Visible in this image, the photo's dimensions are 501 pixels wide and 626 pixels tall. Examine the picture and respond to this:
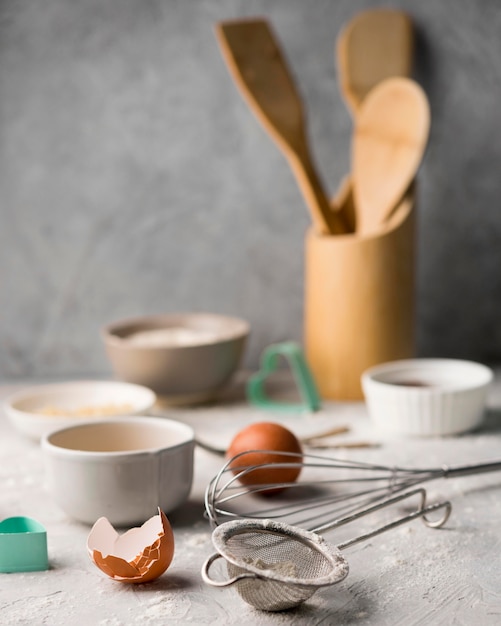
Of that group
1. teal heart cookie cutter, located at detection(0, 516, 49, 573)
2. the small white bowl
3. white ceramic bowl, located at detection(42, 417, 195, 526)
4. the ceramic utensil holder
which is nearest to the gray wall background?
the ceramic utensil holder

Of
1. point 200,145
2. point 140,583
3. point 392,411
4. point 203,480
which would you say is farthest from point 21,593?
point 200,145

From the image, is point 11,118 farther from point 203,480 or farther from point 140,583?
point 140,583

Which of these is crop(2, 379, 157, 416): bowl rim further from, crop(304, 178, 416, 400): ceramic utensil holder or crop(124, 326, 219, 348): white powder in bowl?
crop(304, 178, 416, 400): ceramic utensil holder

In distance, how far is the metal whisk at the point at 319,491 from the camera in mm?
757

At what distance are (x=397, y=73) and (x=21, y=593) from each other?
88 cm

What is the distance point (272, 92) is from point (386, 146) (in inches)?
6.3

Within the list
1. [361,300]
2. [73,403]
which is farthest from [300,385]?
[73,403]

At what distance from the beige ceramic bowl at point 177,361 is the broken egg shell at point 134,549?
443 mm

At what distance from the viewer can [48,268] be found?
1293 mm

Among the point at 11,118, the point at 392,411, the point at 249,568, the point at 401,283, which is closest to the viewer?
the point at 249,568

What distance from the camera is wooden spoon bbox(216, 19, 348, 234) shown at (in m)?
1.14

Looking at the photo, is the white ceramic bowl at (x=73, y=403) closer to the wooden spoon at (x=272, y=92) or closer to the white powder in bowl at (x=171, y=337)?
the white powder in bowl at (x=171, y=337)

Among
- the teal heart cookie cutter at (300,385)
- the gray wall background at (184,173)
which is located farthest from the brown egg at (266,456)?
the gray wall background at (184,173)

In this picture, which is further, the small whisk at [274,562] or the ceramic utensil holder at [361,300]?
the ceramic utensil holder at [361,300]
